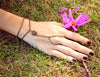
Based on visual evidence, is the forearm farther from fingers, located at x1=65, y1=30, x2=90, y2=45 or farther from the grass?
fingers, located at x1=65, y1=30, x2=90, y2=45

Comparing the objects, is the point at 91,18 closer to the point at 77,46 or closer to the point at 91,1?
the point at 91,1

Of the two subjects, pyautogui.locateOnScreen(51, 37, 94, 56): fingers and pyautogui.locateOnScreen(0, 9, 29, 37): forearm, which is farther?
pyautogui.locateOnScreen(0, 9, 29, 37): forearm

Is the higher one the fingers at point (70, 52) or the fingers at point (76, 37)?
the fingers at point (76, 37)

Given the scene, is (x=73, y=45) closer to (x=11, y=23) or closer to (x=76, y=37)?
(x=76, y=37)

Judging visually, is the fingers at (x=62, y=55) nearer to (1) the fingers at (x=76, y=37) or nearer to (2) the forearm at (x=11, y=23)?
(1) the fingers at (x=76, y=37)

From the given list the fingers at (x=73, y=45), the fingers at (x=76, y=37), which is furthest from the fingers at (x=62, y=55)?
the fingers at (x=76, y=37)

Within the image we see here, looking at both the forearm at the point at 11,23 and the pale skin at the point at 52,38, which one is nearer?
the pale skin at the point at 52,38

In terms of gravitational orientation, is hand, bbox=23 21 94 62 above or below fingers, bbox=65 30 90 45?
below

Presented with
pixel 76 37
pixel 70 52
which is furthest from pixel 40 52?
pixel 76 37

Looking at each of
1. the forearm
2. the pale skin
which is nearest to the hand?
the pale skin
